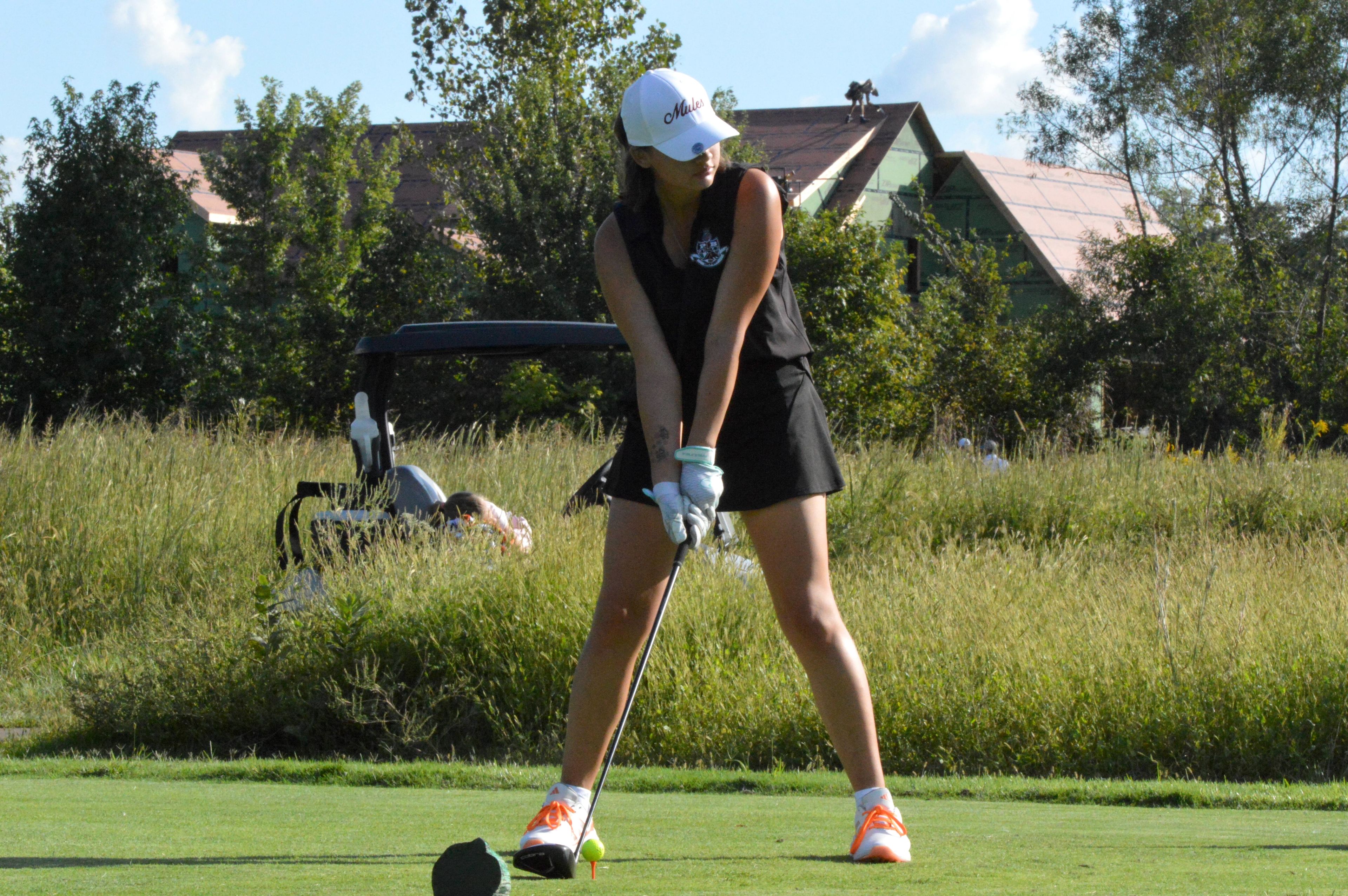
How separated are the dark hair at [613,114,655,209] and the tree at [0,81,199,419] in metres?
25.2

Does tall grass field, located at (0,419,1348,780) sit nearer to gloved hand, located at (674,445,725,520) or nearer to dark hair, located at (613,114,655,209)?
gloved hand, located at (674,445,725,520)

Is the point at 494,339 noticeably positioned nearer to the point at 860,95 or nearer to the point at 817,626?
the point at 817,626

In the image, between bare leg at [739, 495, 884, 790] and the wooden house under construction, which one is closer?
bare leg at [739, 495, 884, 790]

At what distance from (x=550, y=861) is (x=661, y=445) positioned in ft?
3.24

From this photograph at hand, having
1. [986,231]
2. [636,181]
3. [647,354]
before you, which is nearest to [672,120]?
[636,181]

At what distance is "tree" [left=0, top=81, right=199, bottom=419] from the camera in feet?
87.5

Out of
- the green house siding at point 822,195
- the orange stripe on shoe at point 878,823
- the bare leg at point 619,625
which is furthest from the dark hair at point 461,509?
the green house siding at point 822,195

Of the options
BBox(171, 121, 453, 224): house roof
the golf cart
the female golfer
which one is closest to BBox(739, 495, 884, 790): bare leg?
the female golfer

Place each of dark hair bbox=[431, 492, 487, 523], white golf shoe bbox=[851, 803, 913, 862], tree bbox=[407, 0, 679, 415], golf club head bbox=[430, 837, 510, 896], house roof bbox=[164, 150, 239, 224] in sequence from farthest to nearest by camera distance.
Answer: house roof bbox=[164, 150, 239, 224]
tree bbox=[407, 0, 679, 415]
dark hair bbox=[431, 492, 487, 523]
white golf shoe bbox=[851, 803, 913, 862]
golf club head bbox=[430, 837, 510, 896]

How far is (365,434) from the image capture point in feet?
24.3

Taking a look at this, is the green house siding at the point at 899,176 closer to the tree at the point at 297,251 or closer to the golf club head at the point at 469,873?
the tree at the point at 297,251

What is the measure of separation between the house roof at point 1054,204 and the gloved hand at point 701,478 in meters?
32.2

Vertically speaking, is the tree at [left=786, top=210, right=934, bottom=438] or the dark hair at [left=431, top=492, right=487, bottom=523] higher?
the tree at [left=786, top=210, right=934, bottom=438]

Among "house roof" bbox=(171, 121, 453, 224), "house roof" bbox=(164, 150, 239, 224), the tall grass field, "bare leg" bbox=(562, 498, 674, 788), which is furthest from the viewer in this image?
"house roof" bbox=(171, 121, 453, 224)
